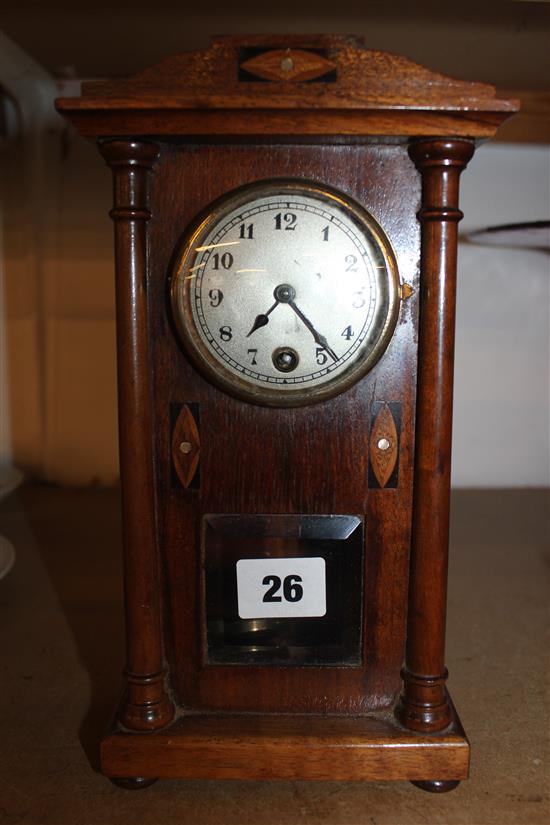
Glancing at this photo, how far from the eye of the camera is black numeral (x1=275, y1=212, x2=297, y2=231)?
3.70 feet

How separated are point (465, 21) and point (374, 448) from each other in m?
1.60

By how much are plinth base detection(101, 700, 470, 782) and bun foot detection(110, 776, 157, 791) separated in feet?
0.04

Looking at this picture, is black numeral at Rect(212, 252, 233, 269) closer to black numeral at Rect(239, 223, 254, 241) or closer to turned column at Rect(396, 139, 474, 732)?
black numeral at Rect(239, 223, 254, 241)

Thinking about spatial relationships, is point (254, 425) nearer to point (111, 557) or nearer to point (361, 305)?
point (361, 305)

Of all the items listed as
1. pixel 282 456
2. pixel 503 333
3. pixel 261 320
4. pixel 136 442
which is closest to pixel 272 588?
pixel 282 456

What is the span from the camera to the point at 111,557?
229cm

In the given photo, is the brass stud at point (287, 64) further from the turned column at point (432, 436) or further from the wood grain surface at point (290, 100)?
the turned column at point (432, 436)

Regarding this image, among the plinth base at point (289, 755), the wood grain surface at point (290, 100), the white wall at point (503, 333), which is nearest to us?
the wood grain surface at point (290, 100)

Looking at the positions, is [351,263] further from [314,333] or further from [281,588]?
[281,588]

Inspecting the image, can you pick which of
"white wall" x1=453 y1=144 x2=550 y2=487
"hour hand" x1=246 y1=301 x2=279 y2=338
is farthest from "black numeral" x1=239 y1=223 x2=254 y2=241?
"white wall" x1=453 y1=144 x2=550 y2=487

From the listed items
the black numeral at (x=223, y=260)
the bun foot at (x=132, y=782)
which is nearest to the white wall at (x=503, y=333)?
the black numeral at (x=223, y=260)

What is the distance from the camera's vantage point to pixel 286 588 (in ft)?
4.06

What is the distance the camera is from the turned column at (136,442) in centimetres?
112

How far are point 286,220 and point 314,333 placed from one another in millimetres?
173
